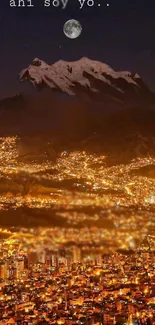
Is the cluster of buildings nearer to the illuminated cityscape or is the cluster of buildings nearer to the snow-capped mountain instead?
the illuminated cityscape

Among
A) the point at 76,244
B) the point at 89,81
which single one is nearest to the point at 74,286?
the point at 76,244

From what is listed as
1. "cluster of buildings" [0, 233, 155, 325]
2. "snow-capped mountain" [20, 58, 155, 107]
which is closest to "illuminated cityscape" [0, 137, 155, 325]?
"cluster of buildings" [0, 233, 155, 325]

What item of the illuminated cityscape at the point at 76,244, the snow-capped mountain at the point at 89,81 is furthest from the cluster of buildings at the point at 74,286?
the snow-capped mountain at the point at 89,81

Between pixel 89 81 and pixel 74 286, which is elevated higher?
pixel 89 81

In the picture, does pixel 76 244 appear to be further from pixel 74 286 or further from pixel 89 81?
pixel 89 81

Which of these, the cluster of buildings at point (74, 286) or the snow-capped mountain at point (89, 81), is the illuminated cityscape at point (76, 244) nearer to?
the cluster of buildings at point (74, 286)

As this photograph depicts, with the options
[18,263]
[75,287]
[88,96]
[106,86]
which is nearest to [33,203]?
[18,263]
